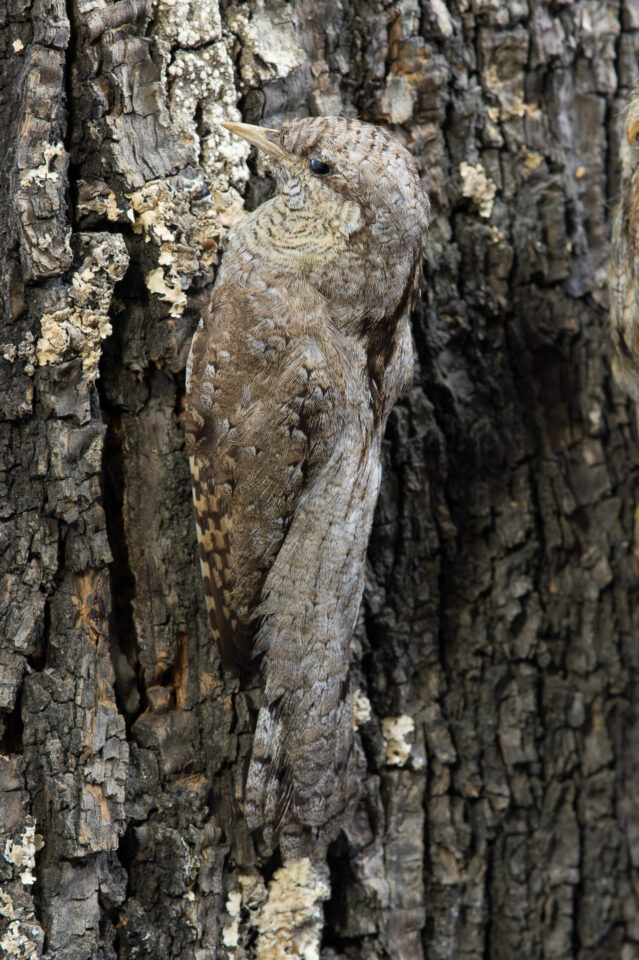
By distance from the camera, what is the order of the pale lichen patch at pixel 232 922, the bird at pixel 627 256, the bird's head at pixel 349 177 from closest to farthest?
the bird's head at pixel 349 177 → the pale lichen patch at pixel 232 922 → the bird at pixel 627 256

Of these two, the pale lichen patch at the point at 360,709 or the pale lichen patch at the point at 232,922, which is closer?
the pale lichen patch at the point at 232,922

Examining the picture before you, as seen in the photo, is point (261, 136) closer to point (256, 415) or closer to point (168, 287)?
point (168, 287)

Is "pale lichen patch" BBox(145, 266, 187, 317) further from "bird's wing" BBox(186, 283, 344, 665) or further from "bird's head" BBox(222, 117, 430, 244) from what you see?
"bird's head" BBox(222, 117, 430, 244)

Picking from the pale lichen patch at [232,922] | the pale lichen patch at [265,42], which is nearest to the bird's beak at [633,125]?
the pale lichen patch at [265,42]

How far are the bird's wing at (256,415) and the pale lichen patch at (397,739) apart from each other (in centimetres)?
69

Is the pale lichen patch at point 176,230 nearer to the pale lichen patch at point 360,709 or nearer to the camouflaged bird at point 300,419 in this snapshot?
the camouflaged bird at point 300,419

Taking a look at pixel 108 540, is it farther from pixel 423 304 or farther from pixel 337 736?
pixel 423 304

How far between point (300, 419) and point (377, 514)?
21.2 inches

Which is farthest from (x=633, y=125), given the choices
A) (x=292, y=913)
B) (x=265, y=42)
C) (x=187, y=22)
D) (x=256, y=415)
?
(x=292, y=913)

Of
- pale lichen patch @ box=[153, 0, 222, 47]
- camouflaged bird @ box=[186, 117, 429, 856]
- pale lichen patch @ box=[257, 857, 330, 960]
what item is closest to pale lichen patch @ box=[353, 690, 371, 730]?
camouflaged bird @ box=[186, 117, 429, 856]

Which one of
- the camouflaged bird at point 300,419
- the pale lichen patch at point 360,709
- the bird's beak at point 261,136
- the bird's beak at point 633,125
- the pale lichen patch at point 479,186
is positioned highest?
the bird's beak at point 633,125

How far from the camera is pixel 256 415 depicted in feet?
6.36

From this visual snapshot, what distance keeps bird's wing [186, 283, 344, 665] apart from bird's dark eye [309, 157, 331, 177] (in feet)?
0.96

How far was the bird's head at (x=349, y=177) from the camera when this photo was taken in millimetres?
1906
